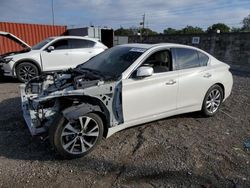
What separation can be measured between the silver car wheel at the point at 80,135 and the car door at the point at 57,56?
5604 mm

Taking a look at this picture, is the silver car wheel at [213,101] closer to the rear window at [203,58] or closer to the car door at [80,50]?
the rear window at [203,58]

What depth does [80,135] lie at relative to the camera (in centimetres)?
340

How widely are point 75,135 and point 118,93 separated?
2.91 ft

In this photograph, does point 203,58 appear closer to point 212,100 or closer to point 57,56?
point 212,100

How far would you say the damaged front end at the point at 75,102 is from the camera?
3.30 metres

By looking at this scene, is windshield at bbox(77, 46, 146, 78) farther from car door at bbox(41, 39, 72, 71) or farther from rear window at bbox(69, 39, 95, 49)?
rear window at bbox(69, 39, 95, 49)

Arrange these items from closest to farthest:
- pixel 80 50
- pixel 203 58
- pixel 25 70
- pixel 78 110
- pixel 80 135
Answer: pixel 78 110
pixel 80 135
pixel 203 58
pixel 25 70
pixel 80 50

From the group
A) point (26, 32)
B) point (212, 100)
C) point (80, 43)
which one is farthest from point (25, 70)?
point (26, 32)

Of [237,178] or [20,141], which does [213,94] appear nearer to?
[237,178]

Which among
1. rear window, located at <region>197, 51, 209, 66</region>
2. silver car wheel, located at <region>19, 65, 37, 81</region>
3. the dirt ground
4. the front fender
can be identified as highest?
rear window, located at <region>197, 51, 209, 66</region>

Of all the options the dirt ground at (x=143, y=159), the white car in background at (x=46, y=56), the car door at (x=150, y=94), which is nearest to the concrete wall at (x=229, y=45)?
the white car in background at (x=46, y=56)

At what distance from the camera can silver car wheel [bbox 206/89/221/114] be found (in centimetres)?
505

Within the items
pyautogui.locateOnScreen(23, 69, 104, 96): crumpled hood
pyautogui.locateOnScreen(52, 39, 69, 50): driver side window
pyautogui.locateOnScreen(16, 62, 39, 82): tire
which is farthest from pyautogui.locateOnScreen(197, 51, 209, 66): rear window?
pyautogui.locateOnScreen(16, 62, 39, 82): tire

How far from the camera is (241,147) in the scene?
12.8 ft
